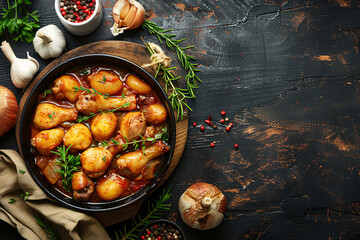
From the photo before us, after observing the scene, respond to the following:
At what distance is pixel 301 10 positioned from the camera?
2625 mm

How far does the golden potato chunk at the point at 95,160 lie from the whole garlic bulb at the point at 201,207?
0.66 metres

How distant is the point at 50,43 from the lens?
2.35 meters

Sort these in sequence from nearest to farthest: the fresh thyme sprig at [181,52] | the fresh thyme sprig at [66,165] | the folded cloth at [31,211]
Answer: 1. the fresh thyme sprig at [66,165]
2. the folded cloth at [31,211]
3. the fresh thyme sprig at [181,52]

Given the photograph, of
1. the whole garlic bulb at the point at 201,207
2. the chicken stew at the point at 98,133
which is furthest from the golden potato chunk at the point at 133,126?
the whole garlic bulb at the point at 201,207

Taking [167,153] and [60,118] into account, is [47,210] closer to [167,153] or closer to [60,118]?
[60,118]

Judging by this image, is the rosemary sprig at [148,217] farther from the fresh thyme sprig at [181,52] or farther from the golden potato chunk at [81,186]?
the fresh thyme sprig at [181,52]

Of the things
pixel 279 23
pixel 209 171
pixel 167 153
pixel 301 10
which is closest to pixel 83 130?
pixel 167 153

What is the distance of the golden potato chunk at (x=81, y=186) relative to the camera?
215 cm

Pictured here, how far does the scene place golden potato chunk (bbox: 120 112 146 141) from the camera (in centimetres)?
219

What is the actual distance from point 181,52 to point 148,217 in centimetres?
133

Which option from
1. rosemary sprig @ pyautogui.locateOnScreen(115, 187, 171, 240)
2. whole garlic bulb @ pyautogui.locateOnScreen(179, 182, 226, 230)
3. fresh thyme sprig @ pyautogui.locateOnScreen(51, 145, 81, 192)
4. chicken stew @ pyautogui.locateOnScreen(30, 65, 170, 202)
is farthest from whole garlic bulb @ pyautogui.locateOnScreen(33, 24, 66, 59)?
whole garlic bulb @ pyautogui.locateOnScreen(179, 182, 226, 230)

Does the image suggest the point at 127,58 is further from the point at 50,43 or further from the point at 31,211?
the point at 31,211

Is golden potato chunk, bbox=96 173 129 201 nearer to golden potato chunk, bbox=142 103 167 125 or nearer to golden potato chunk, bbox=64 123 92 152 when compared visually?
golden potato chunk, bbox=64 123 92 152

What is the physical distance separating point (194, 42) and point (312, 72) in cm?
103
